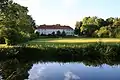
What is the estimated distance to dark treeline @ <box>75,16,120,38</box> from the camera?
83.3 m

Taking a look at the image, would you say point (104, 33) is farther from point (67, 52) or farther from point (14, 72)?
point (14, 72)

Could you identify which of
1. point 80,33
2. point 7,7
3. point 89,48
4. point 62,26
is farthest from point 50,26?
point 7,7

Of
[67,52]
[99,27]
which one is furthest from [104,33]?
[67,52]

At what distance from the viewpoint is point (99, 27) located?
308 ft

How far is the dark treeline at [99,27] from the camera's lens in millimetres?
83312

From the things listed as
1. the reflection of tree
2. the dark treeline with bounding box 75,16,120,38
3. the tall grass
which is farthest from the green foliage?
the reflection of tree

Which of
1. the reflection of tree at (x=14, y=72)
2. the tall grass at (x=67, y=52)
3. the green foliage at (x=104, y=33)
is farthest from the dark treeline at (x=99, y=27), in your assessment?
the reflection of tree at (x=14, y=72)

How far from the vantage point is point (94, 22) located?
319 feet

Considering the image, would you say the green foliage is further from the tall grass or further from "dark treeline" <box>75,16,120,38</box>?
the tall grass

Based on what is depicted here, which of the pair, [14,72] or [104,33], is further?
[104,33]

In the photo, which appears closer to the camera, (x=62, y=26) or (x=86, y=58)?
(x=86, y=58)

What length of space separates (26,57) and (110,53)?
8373mm

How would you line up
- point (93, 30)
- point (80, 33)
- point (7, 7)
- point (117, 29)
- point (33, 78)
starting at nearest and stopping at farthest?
point (33, 78), point (7, 7), point (117, 29), point (93, 30), point (80, 33)

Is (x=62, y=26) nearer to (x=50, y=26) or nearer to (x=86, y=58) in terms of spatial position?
(x=50, y=26)
